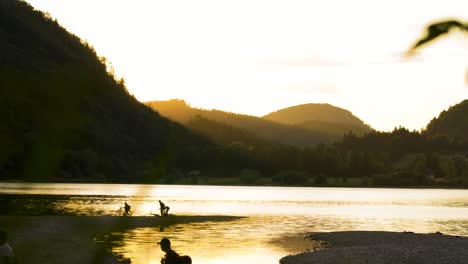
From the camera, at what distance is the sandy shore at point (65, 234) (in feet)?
8.84

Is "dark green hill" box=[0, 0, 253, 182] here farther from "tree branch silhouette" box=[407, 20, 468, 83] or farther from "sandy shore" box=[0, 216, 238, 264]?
"tree branch silhouette" box=[407, 20, 468, 83]

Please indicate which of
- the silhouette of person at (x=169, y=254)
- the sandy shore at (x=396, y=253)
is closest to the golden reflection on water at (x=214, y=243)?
the sandy shore at (x=396, y=253)

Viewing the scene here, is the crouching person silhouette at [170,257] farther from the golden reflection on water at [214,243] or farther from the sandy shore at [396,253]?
the sandy shore at [396,253]

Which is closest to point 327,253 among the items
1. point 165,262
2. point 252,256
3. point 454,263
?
point 252,256

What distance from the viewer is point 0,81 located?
263cm

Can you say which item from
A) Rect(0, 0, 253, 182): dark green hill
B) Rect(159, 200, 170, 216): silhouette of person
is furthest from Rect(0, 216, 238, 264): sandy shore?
Rect(159, 200, 170, 216): silhouette of person

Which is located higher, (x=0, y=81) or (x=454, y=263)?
(x=0, y=81)

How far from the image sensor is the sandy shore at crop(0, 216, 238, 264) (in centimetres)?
270

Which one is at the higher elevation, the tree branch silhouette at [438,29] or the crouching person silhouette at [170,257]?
the tree branch silhouette at [438,29]

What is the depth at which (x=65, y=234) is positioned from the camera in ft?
131

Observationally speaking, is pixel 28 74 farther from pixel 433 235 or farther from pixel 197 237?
pixel 433 235

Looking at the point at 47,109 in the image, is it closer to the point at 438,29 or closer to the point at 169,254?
the point at 438,29

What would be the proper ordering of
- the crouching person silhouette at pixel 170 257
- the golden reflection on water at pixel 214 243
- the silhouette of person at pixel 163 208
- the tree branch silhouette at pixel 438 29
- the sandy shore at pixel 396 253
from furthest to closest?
1. the silhouette of person at pixel 163 208
2. the sandy shore at pixel 396 253
3. the golden reflection on water at pixel 214 243
4. the crouching person silhouette at pixel 170 257
5. the tree branch silhouette at pixel 438 29

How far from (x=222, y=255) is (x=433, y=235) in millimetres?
21322
